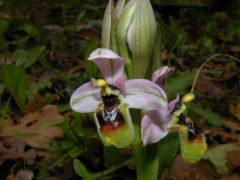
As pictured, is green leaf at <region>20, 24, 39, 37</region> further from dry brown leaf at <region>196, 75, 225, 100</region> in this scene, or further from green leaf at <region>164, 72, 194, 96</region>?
green leaf at <region>164, 72, 194, 96</region>

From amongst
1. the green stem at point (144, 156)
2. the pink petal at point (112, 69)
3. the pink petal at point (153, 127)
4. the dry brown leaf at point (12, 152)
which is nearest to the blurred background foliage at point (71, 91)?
the dry brown leaf at point (12, 152)

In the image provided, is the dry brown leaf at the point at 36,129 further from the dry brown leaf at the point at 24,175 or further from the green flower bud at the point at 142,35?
the green flower bud at the point at 142,35

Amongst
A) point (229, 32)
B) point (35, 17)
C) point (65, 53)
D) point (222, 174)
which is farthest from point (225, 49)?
point (222, 174)

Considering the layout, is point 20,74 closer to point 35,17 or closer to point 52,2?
point 35,17

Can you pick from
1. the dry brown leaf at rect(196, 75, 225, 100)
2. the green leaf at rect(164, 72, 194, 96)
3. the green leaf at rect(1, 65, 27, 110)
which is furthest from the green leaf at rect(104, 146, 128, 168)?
the dry brown leaf at rect(196, 75, 225, 100)

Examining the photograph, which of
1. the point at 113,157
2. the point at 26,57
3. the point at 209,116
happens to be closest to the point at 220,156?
the point at 209,116

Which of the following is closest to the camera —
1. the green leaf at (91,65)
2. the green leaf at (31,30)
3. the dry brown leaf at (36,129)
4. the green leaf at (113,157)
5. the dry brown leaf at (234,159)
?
the green leaf at (113,157)

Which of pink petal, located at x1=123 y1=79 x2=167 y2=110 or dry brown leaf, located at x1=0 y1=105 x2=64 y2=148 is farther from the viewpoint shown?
dry brown leaf, located at x1=0 y1=105 x2=64 y2=148
